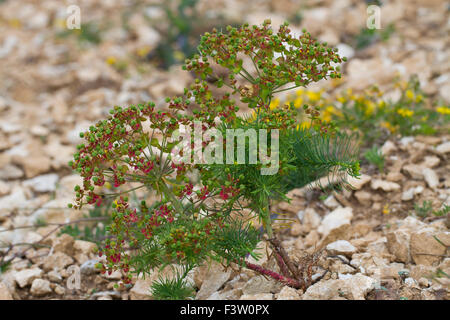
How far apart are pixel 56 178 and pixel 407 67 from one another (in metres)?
3.01

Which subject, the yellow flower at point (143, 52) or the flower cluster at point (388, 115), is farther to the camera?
the yellow flower at point (143, 52)

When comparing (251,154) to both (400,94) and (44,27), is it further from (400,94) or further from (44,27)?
(44,27)

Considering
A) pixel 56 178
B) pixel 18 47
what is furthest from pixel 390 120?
pixel 18 47

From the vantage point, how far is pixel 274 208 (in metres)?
3.32

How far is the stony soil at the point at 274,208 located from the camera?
2.58m

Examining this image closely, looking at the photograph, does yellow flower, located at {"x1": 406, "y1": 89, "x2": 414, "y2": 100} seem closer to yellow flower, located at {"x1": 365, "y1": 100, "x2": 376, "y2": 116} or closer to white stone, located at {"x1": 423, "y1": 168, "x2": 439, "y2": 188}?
yellow flower, located at {"x1": 365, "y1": 100, "x2": 376, "y2": 116}

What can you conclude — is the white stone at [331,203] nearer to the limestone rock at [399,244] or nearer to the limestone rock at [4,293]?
the limestone rock at [399,244]

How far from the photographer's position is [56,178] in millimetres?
4047

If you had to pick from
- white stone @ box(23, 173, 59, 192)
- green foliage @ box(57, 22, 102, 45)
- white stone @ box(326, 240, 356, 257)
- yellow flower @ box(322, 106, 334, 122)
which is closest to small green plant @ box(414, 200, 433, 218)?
white stone @ box(326, 240, 356, 257)

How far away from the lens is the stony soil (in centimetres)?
258

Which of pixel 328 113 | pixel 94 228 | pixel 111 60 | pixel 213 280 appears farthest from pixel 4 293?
pixel 111 60

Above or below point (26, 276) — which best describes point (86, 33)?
above

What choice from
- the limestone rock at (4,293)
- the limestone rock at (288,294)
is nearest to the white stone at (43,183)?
the limestone rock at (4,293)

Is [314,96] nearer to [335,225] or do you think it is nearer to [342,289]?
[335,225]
